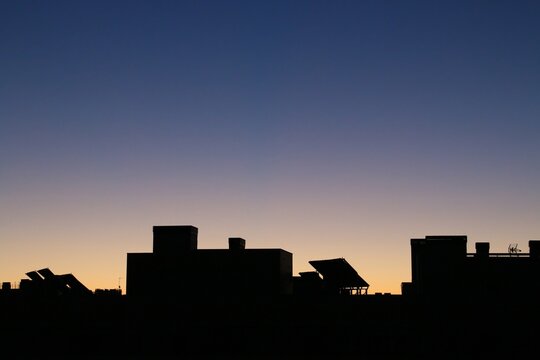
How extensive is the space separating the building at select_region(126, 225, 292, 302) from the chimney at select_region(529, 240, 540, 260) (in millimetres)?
27354

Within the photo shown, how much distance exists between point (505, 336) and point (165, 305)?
97.4 feet

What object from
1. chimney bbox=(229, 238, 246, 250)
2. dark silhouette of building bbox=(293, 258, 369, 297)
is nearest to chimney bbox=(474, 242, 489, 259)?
dark silhouette of building bbox=(293, 258, 369, 297)

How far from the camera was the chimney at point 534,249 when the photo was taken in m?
77.2

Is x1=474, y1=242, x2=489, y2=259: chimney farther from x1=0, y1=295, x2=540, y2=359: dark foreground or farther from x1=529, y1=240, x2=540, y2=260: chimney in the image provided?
x1=0, y1=295, x2=540, y2=359: dark foreground

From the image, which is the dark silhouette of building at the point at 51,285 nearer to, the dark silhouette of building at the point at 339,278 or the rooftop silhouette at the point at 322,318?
the rooftop silhouette at the point at 322,318

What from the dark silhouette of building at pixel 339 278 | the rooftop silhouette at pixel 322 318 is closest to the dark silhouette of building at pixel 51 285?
the rooftop silhouette at pixel 322 318

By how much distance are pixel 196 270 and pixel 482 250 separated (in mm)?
31759

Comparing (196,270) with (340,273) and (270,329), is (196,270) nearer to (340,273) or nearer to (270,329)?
(340,273)

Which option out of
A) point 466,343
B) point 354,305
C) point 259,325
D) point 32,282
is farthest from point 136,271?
point 466,343

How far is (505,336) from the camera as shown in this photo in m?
60.0

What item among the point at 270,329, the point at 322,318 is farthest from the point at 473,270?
the point at 270,329

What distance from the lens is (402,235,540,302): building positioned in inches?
3004

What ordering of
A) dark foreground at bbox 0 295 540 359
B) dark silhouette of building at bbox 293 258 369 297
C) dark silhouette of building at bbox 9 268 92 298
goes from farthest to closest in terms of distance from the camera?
dark silhouette of building at bbox 9 268 92 298 < dark silhouette of building at bbox 293 258 369 297 < dark foreground at bbox 0 295 540 359

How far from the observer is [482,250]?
77812mm
